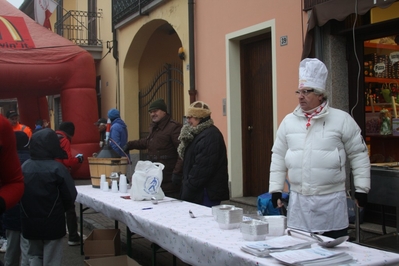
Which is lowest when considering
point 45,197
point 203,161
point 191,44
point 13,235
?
point 13,235

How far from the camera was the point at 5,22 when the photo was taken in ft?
38.2

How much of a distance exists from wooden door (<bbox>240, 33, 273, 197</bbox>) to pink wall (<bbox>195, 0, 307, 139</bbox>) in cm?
35

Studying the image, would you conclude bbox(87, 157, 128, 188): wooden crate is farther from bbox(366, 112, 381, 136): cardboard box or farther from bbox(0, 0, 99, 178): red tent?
bbox(0, 0, 99, 178): red tent

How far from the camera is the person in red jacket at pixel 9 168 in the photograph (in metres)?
2.55

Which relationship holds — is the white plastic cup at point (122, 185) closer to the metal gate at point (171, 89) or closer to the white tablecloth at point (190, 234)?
the white tablecloth at point (190, 234)

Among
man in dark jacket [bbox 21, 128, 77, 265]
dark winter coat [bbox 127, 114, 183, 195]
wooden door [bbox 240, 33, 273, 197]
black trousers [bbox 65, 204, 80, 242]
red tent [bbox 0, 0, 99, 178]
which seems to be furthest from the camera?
red tent [bbox 0, 0, 99, 178]

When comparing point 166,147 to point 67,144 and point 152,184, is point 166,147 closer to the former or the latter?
point 152,184

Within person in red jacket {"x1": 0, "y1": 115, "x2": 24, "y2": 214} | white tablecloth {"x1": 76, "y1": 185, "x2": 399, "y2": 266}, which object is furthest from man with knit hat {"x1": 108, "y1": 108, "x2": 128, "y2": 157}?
person in red jacket {"x1": 0, "y1": 115, "x2": 24, "y2": 214}

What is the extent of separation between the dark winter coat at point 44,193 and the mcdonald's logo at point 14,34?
743 cm

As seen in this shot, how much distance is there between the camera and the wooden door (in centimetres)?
798

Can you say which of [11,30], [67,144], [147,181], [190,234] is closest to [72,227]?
[67,144]

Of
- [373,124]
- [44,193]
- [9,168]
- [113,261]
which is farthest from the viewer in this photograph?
[373,124]

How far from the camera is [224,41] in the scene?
28.1ft

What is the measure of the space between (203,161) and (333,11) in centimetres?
254
